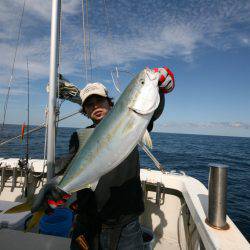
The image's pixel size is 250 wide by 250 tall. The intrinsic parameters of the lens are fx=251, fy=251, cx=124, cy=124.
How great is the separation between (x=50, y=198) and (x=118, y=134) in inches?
38.0

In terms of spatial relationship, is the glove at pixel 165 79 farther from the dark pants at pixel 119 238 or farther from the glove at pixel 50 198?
the dark pants at pixel 119 238

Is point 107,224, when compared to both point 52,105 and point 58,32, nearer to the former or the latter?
point 52,105

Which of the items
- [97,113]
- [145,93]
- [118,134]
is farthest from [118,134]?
[97,113]

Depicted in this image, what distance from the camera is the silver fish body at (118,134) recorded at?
7.31ft

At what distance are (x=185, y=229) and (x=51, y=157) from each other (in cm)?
316

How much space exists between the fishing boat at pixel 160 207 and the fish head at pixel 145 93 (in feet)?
2.21

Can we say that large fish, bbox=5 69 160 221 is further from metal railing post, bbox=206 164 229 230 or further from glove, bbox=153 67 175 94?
metal railing post, bbox=206 164 229 230

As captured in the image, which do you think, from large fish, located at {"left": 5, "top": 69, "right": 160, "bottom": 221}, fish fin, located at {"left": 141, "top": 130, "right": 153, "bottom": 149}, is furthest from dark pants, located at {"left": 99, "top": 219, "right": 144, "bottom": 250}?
fish fin, located at {"left": 141, "top": 130, "right": 153, "bottom": 149}

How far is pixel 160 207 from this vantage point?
573 centimetres

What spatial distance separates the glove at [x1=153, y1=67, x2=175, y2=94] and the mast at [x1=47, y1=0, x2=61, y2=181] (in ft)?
7.47

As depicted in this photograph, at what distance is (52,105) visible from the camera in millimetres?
4219

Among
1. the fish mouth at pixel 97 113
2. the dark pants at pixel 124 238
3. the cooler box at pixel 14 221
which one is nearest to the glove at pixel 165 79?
the fish mouth at pixel 97 113

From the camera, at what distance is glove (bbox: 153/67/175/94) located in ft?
8.10

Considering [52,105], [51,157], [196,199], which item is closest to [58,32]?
[52,105]
